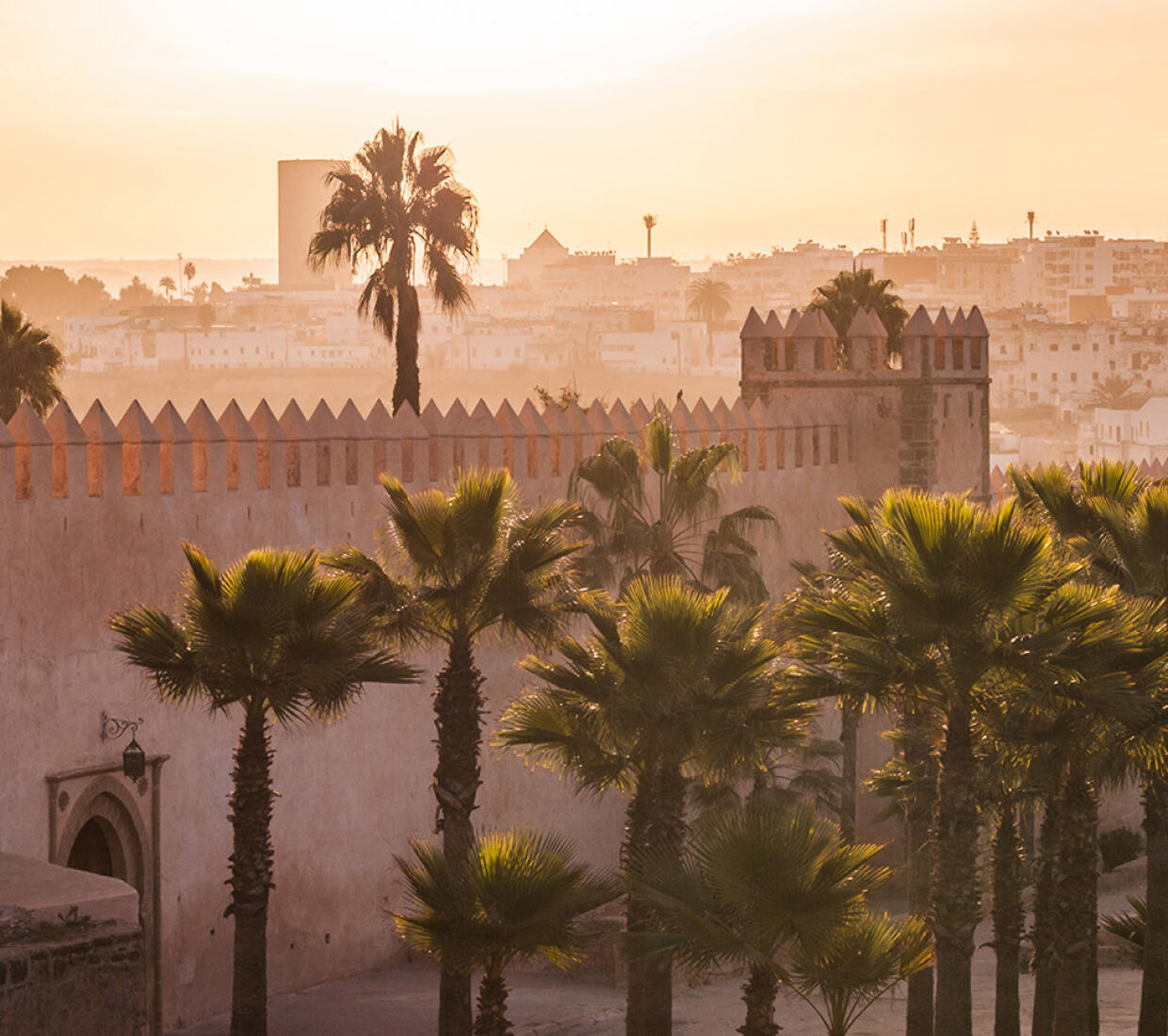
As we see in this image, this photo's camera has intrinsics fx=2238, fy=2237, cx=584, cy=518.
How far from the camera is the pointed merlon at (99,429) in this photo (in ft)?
69.9

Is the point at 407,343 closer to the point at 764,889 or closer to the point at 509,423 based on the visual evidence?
the point at 509,423

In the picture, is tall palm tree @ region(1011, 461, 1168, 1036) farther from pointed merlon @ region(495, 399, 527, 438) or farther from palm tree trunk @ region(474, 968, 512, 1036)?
palm tree trunk @ region(474, 968, 512, 1036)

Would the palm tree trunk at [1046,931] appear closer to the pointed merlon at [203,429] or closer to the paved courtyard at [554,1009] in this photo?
the paved courtyard at [554,1009]

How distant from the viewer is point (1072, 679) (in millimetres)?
17719

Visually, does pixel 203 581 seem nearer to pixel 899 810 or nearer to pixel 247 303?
pixel 899 810

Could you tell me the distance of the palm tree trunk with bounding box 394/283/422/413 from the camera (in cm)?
3412

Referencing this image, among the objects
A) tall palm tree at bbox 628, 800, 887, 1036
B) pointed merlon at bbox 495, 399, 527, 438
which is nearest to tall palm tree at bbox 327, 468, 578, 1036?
tall palm tree at bbox 628, 800, 887, 1036

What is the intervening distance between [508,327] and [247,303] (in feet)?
78.0

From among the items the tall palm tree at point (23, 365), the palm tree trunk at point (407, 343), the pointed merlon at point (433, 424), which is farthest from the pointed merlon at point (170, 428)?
the palm tree trunk at point (407, 343)

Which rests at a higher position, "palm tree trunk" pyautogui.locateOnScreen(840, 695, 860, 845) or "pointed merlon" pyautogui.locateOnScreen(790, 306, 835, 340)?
"pointed merlon" pyautogui.locateOnScreen(790, 306, 835, 340)

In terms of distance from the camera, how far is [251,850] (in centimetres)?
1817

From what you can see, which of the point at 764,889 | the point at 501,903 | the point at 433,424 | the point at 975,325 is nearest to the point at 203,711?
the point at 433,424

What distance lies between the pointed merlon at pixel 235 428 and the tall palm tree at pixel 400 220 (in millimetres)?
11444

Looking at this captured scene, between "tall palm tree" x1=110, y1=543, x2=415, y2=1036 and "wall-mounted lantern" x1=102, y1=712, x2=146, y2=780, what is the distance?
10.6ft
